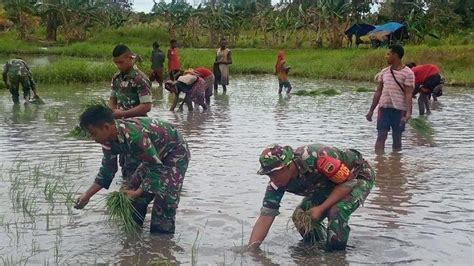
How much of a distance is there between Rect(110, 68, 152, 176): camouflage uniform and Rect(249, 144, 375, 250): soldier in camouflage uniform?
222 cm

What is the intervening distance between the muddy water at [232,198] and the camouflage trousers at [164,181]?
0.94ft

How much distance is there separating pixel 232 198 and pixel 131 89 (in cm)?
146

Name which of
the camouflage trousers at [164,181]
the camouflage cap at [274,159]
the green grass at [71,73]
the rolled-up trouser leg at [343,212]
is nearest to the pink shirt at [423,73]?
the rolled-up trouser leg at [343,212]

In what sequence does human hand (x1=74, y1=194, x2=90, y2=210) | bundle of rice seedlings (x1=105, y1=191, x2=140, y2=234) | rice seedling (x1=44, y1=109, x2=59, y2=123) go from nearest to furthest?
human hand (x1=74, y1=194, x2=90, y2=210) → bundle of rice seedlings (x1=105, y1=191, x2=140, y2=234) → rice seedling (x1=44, y1=109, x2=59, y2=123)

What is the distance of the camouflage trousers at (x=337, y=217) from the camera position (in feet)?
15.7

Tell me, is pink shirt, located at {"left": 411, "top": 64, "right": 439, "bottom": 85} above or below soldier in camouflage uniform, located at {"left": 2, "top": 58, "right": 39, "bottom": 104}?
above

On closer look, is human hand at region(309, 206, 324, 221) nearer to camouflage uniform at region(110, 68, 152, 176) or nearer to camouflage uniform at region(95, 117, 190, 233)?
camouflage uniform at region(95, 117, 190, 233)

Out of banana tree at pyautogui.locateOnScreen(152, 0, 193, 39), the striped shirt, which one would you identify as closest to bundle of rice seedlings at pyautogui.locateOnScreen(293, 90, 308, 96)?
the striped shirt

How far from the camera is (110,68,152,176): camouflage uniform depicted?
6.67 m

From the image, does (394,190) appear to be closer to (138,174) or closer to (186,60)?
(138,174)

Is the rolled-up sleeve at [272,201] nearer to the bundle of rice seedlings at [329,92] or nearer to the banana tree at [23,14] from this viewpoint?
the bundle of rice seedlings at [329,92]

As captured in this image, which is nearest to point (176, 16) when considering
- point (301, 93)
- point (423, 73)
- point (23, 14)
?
point (23, 14)

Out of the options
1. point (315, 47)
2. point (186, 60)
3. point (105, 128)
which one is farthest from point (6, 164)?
point (315, 47)

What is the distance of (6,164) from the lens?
8.45m
